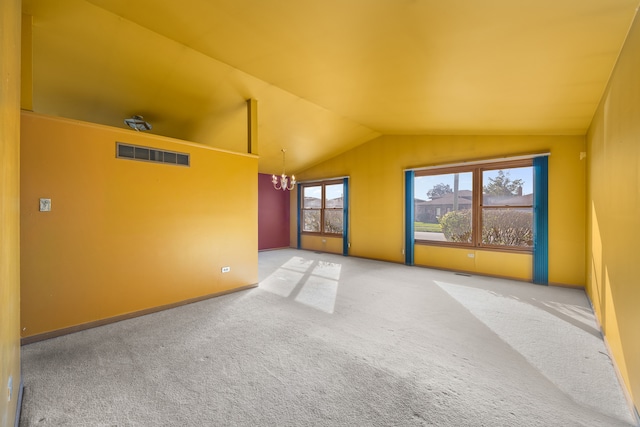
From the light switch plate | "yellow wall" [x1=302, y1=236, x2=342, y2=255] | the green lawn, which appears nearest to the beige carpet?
the light switch plate

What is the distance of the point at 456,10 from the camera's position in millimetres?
1856

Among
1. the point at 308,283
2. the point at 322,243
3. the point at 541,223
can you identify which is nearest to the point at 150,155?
the point at 308,283

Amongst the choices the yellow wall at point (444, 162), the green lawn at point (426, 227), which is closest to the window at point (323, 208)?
the yellow wall at point (444, 162)

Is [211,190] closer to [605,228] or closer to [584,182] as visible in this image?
[605,228]

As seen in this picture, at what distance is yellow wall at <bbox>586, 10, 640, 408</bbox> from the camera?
1674 millimetres

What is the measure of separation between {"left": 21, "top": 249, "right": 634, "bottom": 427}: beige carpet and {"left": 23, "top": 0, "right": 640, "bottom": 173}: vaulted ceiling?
101 inches

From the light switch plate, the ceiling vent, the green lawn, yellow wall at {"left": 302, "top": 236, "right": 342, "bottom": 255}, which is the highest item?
the ceiling vent

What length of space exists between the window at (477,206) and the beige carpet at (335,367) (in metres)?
1.59

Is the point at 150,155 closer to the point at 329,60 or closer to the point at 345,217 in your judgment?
the point at 329,60

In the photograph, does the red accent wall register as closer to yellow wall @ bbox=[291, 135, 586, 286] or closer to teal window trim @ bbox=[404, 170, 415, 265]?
yellow wall @ bbox=[291, 135, 586, 286]

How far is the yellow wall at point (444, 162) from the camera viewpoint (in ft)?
13.8

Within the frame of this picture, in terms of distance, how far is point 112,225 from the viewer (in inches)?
116

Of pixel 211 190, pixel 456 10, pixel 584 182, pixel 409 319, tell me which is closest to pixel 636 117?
pixel 456 10

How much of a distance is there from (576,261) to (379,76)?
4.40 metres
